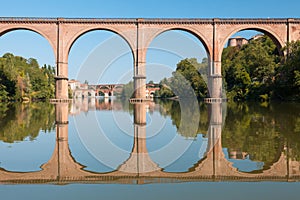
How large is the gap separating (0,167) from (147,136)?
3.83 metres

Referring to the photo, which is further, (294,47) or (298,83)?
(294,47)

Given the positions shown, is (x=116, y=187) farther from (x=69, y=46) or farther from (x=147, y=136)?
(x=69, y=46)

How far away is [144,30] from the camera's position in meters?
30.8

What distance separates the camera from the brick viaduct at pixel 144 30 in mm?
30531

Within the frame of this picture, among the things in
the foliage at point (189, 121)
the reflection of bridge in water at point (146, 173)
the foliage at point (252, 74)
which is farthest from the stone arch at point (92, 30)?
the reflection of bridge in water at point (146, 173)

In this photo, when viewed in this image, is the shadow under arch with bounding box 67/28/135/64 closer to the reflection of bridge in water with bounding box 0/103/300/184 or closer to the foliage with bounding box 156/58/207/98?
the foliage with bounding box 156/58/207/98

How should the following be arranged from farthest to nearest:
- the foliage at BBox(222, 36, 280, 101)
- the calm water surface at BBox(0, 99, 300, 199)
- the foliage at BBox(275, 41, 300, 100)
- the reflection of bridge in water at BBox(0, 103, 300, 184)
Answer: the foliage at BBox(222, 36, 280, 101) → the foliage at BBox(275, 41, 300, 100) → the reflection of bridge in water at BBox(0, 103, 300, 184) → the calm water surface at BBox(0, 99, 300, 199)

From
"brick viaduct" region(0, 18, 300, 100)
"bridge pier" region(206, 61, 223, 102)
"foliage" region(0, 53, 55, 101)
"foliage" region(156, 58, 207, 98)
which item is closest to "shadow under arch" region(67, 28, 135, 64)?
"brick viaduct" region(0, 18, 300, 100)

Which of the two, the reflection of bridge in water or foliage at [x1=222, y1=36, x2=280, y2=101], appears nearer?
the reflection of bridge in water

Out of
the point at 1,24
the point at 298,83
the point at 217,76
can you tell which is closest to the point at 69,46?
the point at 1,24

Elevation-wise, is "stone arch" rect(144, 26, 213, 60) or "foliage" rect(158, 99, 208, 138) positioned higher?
"stone arch" rect(144, 26, 213, 60)

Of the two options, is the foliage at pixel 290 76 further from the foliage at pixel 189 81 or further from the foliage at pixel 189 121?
the foliage at pixel 189 121

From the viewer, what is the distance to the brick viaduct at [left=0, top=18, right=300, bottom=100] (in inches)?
1202

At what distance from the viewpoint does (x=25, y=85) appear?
4097 centimetres
